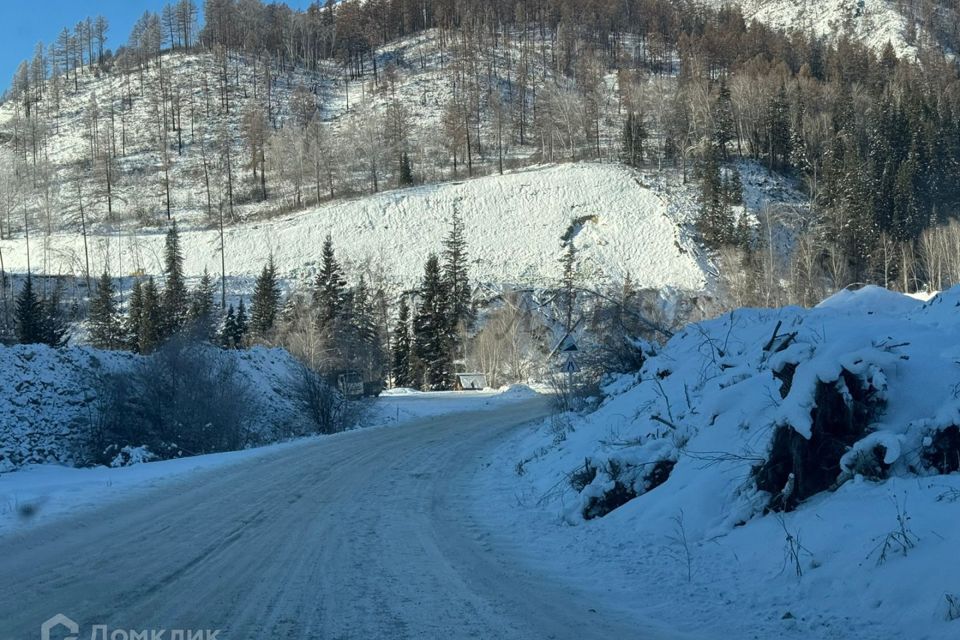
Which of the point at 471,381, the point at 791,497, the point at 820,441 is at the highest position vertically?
the point at 820,441

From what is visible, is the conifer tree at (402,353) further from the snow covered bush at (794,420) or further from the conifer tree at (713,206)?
the snow covered bush at (794,420)

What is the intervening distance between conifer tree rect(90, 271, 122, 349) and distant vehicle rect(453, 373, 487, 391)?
25.8 m

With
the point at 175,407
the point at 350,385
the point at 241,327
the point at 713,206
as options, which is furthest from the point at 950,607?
the point at 713,206

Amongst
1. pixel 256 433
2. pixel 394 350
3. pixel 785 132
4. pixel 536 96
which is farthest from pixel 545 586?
pixel 536 96

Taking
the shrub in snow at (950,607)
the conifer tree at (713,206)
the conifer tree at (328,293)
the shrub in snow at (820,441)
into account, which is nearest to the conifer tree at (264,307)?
the conifer tree at (328,293)

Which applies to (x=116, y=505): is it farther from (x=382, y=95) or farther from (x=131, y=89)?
(x=131, y=89)

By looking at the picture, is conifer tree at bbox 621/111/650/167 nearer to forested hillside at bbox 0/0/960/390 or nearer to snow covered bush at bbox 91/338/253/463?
forested hillside at bbox 0/0/960/390

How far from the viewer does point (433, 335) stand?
51.1 metres

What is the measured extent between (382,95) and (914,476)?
379ft

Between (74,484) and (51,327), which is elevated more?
(51,327)

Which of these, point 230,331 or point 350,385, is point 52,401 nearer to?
point 350,385

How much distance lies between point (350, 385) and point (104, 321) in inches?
1255

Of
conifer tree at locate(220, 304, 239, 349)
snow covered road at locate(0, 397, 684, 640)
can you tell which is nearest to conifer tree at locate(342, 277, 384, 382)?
conifer tree at locate(220, 304, 239, 349)

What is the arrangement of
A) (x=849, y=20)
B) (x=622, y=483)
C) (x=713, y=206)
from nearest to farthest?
(x=622, y=483) → (x=713, y=206) → (x=849, y=20)
